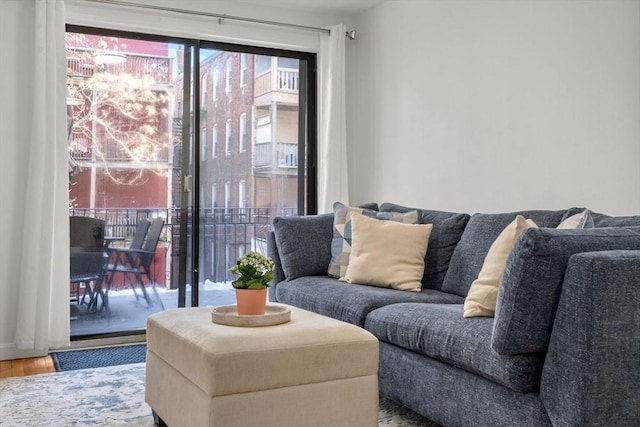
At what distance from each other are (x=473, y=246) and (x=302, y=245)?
1118 mm

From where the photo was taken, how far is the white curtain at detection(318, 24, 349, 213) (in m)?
4.95

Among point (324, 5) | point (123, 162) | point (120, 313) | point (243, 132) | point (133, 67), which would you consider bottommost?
point (120, 313)

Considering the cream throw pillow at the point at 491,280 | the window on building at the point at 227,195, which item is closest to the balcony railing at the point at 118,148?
the window on building at the point at 227,195

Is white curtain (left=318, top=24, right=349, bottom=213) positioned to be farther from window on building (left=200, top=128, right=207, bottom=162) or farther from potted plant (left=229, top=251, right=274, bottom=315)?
potted plant (left=229, top=251, right=274, bottom=315)

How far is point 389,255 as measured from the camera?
3.54 metres

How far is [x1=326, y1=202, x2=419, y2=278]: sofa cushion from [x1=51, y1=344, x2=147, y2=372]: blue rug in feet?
4.25

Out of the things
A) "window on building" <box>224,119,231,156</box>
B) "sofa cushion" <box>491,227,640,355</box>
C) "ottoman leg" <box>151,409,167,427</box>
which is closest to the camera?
"sofa cushion" <box>491,227,640,355</box>

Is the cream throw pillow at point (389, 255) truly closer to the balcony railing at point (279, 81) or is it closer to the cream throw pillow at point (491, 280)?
the cream throw pillow at point (491, 280)

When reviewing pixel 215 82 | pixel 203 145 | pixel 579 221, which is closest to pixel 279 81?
pixel 215 82

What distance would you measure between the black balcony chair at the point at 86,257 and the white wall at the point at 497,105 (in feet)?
6.36

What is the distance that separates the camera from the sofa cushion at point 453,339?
2061 mm

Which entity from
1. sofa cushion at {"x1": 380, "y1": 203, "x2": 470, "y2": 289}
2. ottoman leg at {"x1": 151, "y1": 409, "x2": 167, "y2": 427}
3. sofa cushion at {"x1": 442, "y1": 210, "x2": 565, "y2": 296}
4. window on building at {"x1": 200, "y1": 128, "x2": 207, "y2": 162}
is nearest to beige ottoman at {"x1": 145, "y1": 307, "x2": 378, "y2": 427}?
ottoman leg at {"x1": 151, "y1": 409, "x2": 167, "y2": 427}

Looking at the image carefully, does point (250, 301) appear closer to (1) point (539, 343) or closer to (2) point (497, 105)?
(1) point (539, 343)

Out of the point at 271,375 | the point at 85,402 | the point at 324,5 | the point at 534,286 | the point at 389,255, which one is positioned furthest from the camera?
the point at 324,5
